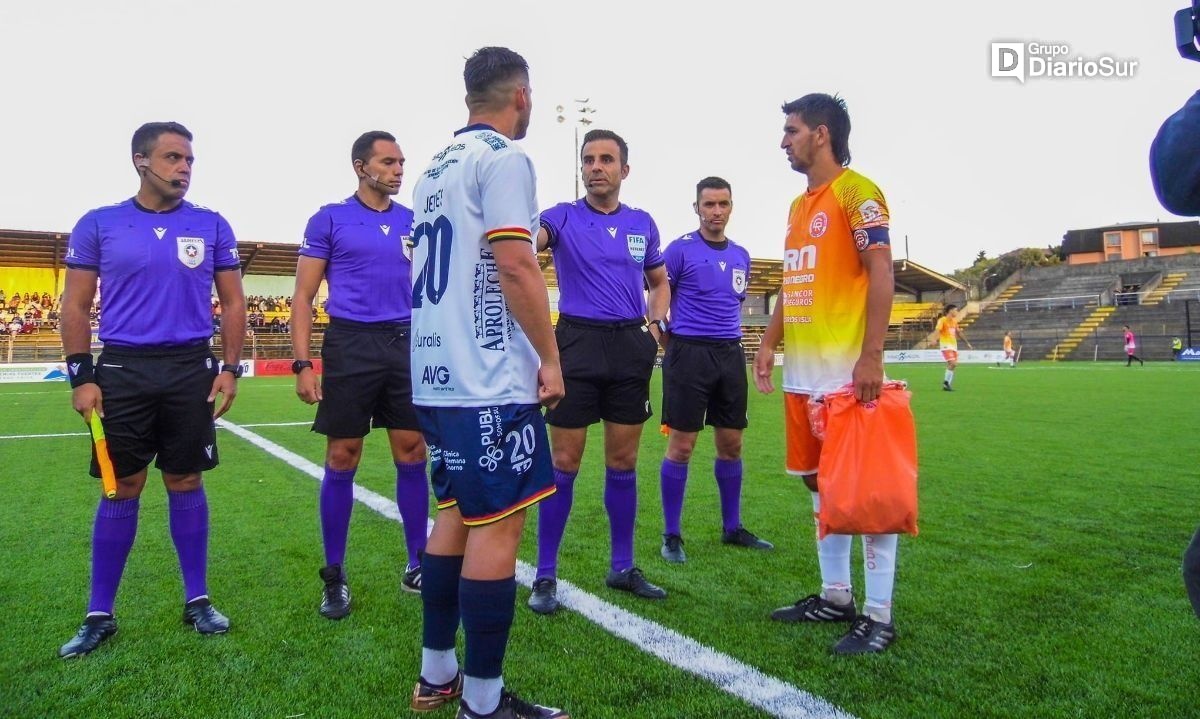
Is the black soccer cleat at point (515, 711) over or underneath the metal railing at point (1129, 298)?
underneath

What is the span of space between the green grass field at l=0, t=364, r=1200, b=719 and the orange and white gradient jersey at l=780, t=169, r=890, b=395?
3.72 ft

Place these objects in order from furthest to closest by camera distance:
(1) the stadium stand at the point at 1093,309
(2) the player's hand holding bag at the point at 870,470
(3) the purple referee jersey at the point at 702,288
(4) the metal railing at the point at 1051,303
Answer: (4) the metal railing at the point at 1051,303 → (1) the stadium stand at the point at 1093,309 → (3) the purple referee jersey at the point at 702,288 → (2) the player's hand holding bag at the point at 870,470

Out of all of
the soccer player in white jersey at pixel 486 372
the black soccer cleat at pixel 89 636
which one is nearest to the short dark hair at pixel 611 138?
the soccer player in white jersey at pixel 486 372

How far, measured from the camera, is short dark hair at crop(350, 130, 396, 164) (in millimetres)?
4270

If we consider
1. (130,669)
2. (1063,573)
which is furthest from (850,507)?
(130,669)

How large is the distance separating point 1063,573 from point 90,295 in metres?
4.89

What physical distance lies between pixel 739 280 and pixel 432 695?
11.8 feet

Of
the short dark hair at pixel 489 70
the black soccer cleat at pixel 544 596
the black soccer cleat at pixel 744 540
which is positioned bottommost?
the black soccer cleat at pixel 744 540

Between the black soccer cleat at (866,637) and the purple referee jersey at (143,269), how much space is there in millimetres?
3089

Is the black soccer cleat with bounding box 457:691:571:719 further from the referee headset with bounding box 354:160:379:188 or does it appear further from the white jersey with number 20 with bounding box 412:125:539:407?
the referee headset with bounding box 354:160:379:188

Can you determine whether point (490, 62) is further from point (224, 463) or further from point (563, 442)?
point (224, 463)

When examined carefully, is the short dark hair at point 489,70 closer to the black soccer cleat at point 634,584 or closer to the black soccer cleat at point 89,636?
the black soccer cleat at point 634,584

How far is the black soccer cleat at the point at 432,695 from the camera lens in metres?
2.62

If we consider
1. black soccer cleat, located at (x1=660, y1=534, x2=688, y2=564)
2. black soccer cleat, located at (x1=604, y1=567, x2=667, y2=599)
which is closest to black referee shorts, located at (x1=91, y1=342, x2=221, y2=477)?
black soccer cleat, located at (x1=604, y1=567, x2=667, y2=599)
